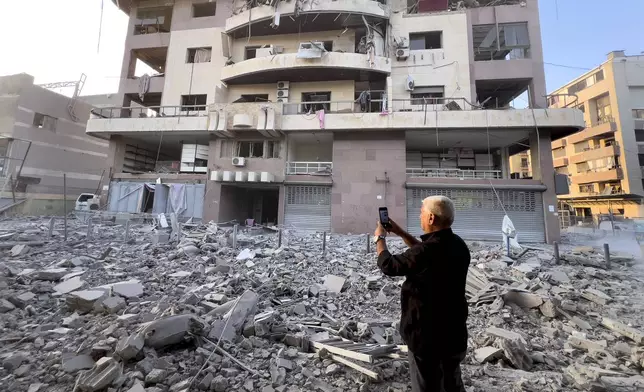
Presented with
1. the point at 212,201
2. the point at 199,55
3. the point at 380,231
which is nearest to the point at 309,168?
the point at 212,201

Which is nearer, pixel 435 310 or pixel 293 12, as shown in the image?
pixel 435 310

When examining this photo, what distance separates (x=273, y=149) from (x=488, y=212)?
40.2 feet

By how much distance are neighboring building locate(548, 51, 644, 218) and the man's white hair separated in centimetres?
3960

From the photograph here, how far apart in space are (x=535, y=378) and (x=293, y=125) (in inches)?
571

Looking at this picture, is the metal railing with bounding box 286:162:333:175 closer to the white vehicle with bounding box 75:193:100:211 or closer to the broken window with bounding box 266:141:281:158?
the broken window with bounding box 266:141:281:158

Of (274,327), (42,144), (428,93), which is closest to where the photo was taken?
(274,327)

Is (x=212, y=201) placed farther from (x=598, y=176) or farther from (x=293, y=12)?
(x=598, y=176)

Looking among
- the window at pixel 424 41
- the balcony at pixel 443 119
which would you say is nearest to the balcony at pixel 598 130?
the balcony at pixel 443 119

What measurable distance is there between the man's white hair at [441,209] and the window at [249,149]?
15.7 m

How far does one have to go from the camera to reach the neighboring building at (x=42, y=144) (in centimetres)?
1917

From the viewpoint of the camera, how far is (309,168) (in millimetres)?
16812

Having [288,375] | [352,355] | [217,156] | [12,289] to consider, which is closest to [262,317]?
[288,375]

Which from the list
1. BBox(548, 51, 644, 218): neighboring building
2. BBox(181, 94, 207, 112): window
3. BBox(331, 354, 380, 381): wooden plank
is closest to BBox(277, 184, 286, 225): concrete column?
BBox(181, 94, 207, 112): window

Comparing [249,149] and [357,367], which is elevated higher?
Result: [249,149]
